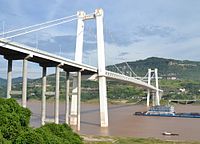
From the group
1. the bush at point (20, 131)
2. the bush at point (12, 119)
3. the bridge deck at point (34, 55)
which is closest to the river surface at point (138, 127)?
the bridge deck at point (34, 55)

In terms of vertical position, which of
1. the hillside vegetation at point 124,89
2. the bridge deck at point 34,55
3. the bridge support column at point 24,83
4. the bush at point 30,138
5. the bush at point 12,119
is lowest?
the bush at point 30,138

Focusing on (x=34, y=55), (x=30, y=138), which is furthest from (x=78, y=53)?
(x=30, y=138)

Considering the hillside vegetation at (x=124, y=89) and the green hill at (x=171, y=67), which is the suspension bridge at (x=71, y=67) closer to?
the hillside vegetation at (x=124, y=89)

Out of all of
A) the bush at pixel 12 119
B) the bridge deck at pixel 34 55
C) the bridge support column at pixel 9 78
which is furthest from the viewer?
the bridge support column at pixel 9 78

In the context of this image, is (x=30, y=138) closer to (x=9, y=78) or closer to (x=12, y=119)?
(x=12, y=119)

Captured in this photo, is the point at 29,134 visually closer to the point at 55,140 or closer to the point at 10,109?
the point at 55,140

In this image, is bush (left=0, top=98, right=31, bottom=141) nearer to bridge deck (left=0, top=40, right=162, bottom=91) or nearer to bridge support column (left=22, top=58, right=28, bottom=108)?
bridge deck (left=0, top=40, right=162, bottom=91)

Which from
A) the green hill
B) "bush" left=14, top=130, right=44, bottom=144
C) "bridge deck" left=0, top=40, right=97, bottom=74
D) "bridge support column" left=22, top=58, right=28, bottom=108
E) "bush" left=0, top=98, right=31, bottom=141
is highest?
the green hill

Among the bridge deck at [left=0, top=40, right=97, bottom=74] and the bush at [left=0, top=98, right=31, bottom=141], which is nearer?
the bush at [left=0, top=98, right=31, bottom=141]

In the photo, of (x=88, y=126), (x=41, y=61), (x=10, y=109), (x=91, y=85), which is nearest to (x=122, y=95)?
(x=91, y=85)

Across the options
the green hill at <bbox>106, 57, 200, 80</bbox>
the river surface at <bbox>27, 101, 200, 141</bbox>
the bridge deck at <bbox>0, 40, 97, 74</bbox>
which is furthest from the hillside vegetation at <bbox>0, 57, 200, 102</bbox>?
the bridge deck at <bbox>0, 40, 97, 74</bbox>

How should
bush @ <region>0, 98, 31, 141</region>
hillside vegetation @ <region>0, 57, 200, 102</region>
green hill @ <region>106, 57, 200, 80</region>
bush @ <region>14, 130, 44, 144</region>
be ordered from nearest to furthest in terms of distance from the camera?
bush @ <region>14, 130, 44, 144</region>, bush @ <region>0, 98, 31, 141</region>, hillside vegetation @ <region>0, 57, 200, 102</region>, green hill @ <region>106, 57, 200, 80</region>
